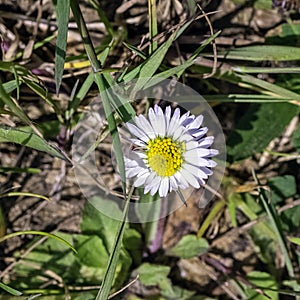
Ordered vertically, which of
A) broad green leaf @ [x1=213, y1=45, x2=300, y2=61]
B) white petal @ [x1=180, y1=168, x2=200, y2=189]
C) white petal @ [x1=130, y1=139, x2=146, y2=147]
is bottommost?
white petal @ [x1=180, y1=168, x2=200, y2=189]

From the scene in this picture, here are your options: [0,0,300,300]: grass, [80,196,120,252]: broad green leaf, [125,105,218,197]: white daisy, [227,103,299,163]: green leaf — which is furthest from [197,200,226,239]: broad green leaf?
[125,105,218,197]: white daisy

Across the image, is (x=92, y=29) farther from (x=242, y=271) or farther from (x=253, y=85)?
(x=242, y=271)

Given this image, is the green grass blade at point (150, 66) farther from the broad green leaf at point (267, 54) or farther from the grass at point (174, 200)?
the broad green leaf at point (267, 54)

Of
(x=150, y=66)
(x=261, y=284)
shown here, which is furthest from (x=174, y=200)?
(x=150, y=66)

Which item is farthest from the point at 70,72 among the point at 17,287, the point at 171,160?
the point at 17,287

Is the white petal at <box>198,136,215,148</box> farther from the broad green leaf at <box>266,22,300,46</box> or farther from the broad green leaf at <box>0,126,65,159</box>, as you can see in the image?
the broad green leaf at <box>266,22,300,46</box>


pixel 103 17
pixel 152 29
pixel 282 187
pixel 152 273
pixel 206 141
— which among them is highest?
pixel 103 17

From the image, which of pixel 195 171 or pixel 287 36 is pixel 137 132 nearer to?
pixel 195 171
